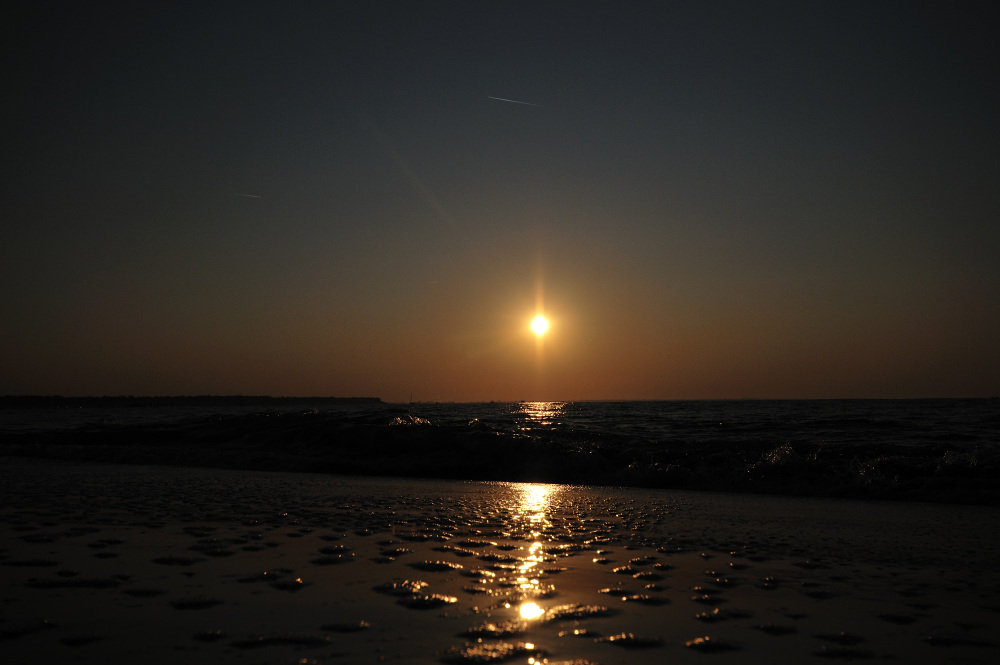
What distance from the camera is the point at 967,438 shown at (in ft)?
52.8

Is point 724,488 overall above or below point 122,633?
below

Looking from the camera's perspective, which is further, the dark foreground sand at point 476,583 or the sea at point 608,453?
the sea at point 608,453

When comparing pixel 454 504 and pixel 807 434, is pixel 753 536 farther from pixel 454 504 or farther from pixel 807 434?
pixel 807 434

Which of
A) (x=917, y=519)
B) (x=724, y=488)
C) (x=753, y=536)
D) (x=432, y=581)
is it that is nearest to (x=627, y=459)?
(x=724, y=488)

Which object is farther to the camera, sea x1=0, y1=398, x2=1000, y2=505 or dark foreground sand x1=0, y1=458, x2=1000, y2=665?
sea x1=0, y1=398, x2=1000, y2=505

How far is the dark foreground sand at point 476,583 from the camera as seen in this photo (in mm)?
2684

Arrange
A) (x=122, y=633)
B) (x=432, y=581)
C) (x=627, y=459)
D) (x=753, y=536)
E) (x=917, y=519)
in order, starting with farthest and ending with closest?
(x=627, y=459), (x=917, y=519), (x=753, y=536), (x=432, y=581), (x=122, y=633)

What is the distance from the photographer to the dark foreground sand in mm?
2684

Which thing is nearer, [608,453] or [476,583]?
[476,583]

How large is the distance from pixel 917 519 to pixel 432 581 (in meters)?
6.12

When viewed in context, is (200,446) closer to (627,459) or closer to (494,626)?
(627,459)

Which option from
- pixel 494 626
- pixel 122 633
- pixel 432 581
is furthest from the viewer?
pixel 432 581

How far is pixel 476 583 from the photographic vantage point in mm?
3711

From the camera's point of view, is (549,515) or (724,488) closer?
(549,515)
